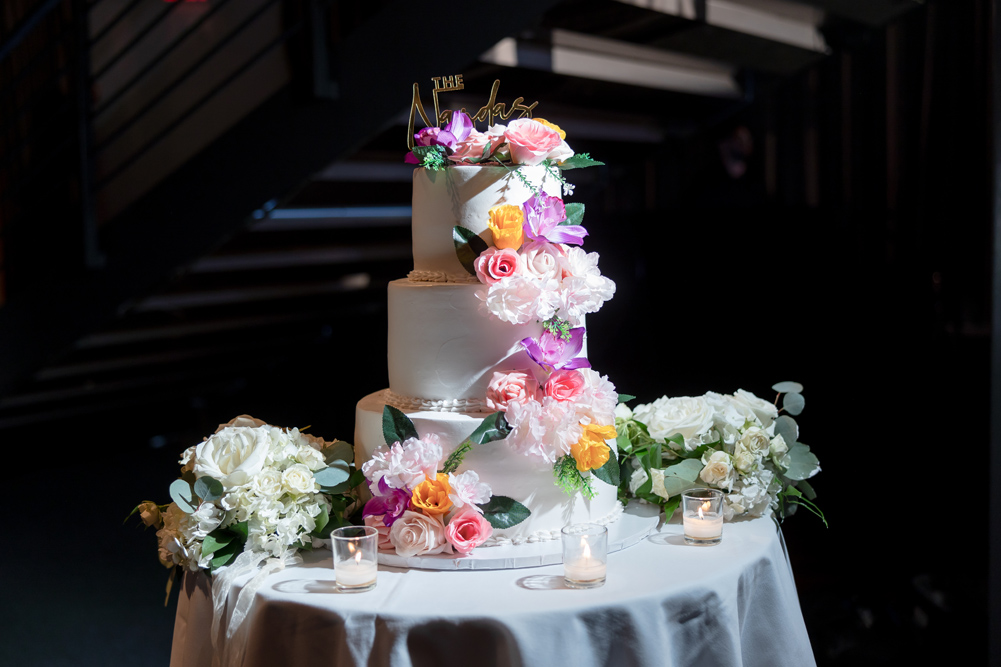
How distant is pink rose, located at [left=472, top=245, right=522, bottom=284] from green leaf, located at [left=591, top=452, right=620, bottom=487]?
0.42 metres

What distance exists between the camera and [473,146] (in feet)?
5.31

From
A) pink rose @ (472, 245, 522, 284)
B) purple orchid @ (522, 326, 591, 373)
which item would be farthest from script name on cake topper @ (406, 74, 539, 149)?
purple orchid @ (522, 326, 591, 373)

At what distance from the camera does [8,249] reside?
4535mm

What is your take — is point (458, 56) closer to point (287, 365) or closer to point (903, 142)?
point (903, 142)

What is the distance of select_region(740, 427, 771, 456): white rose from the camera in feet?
5.69

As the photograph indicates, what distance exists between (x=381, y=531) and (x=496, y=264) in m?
0.55

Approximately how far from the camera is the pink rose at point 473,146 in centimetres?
162

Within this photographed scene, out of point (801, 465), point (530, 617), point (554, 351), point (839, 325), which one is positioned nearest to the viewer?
point (530, 617)

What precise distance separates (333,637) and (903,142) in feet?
11.0

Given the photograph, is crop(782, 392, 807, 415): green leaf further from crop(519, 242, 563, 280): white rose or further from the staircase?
the staircase

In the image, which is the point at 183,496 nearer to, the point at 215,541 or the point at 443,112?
the point at 215,541

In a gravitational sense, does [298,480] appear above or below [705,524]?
above

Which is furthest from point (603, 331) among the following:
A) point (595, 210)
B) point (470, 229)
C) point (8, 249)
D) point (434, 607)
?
point (8, 249)

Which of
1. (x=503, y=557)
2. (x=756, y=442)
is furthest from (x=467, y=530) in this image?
(x=756, y=442)
